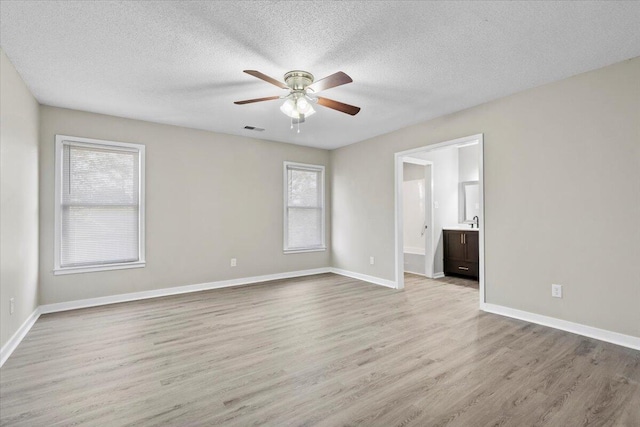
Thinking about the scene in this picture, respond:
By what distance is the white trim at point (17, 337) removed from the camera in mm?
2568

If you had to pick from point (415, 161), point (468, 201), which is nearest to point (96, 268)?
point (415, 161)

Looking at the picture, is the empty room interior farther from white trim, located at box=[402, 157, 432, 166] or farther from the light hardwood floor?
white trim, located at box=[402, 157, 432, 166]

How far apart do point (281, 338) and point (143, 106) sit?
3.25 meters

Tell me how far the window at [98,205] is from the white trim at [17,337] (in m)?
0.61

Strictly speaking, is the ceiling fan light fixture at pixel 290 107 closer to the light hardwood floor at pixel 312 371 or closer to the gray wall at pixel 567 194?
the light hardwood floor at pixel 312 371

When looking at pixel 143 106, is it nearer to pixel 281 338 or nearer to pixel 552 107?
pixel 281 338

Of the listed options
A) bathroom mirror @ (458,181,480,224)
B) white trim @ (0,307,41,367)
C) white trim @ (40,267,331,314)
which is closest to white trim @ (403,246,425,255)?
bathroom mirror @ (458,181,480,224)

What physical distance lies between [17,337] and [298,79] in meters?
3.55

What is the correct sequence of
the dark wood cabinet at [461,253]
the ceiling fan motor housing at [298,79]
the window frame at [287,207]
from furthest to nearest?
the window frame at [287,207] → the dark wood cabinet at [461,253] → the ceiling fan motor housing at [298,79]

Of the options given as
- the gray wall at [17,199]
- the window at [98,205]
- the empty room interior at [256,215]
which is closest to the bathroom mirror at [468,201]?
the empty room interior at [256,215]

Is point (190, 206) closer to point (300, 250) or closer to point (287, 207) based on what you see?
point (287, 207)

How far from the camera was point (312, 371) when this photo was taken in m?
2.37

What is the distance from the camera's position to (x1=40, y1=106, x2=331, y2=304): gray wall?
3.96 m

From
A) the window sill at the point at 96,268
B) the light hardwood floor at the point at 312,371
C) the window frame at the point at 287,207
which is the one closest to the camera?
the light hardwood floor at the point at 312,371
